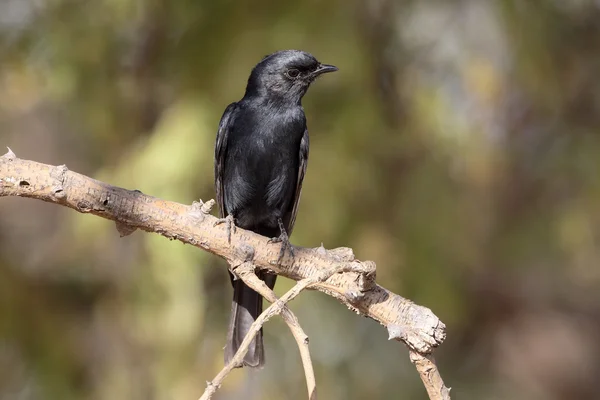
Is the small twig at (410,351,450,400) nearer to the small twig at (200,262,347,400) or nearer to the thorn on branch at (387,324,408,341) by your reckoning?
the thorn on branch at (387,324,408,341)

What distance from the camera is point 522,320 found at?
7426mm

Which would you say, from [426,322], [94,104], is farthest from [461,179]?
[426,322]

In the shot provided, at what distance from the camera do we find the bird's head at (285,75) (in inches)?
180

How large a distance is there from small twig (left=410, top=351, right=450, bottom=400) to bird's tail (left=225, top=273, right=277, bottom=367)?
156 cm

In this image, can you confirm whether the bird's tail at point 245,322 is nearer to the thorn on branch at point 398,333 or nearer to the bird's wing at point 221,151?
the bird's wing at point 221,151

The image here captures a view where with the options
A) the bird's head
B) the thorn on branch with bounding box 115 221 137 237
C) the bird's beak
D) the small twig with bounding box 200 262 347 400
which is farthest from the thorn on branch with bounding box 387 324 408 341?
the bird's beak

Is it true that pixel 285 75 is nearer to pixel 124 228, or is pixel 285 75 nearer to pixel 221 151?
pixel 221 151

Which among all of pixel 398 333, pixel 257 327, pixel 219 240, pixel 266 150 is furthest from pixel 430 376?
pixel 266 150

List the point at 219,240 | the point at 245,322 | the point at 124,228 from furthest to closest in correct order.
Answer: the point at 245,322 → the point at 219,240 → the point at 124,228

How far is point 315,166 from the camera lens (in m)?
5.28

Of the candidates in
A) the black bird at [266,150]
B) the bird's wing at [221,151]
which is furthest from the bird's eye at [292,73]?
the bird's wing at [221,151]

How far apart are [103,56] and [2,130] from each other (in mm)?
1351

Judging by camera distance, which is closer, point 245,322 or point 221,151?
point 245,322

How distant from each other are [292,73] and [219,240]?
171 centimetres
